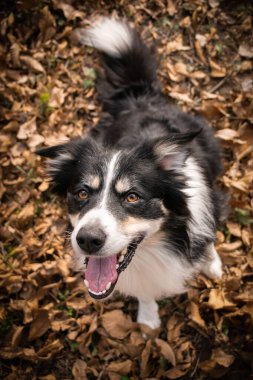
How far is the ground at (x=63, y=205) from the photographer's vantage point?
108 inches

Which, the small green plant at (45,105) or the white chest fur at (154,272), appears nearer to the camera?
the white chest fur at (154,272)

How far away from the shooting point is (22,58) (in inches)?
156

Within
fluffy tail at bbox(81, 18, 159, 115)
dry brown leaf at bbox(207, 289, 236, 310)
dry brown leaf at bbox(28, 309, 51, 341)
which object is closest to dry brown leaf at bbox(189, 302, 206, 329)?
dry brown leaf at bbox(207, 289, 236, 310)

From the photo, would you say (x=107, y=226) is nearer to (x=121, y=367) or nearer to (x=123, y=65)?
(x=121, y=367)

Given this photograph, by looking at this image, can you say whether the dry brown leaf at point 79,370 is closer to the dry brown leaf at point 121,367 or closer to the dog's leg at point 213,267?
the dry brown leaf at point 121,367

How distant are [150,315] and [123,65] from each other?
2.29 meters

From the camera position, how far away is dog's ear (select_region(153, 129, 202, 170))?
2.09 metres

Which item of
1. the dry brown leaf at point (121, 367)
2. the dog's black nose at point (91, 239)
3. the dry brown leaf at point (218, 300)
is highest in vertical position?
the dog's black nose at point (91, 239)

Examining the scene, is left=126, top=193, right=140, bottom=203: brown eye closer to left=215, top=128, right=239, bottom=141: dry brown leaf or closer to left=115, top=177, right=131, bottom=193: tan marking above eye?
left=115, top=177, right=131, bottom=193: tan marking above eye

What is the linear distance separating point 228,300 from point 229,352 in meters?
0.38

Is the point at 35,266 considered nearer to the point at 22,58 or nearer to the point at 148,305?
the point at 148,305

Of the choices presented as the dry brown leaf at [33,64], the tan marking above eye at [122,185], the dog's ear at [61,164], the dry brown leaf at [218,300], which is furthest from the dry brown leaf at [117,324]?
the dry brown leaf at [33,64]

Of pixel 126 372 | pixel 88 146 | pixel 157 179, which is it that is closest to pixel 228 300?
pixel 126 372

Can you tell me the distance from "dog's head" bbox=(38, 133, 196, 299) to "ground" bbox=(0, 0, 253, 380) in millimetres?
654
